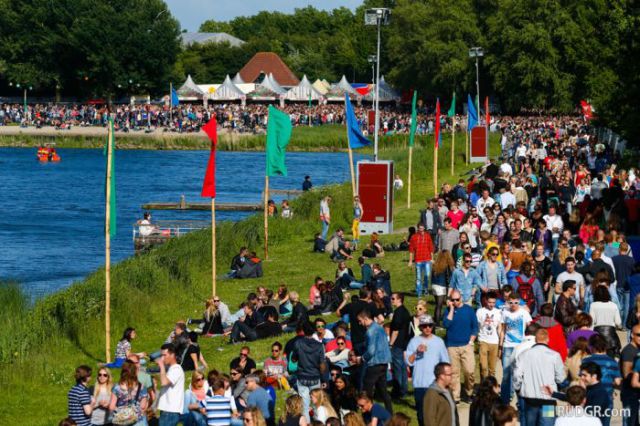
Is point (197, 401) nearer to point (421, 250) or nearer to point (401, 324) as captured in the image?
point (401, 324)

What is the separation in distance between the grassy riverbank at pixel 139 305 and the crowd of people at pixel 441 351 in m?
0.98

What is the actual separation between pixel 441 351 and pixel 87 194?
5795 centimetres

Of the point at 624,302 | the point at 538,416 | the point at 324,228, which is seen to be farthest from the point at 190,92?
the point at 538,416

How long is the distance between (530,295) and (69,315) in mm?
10587

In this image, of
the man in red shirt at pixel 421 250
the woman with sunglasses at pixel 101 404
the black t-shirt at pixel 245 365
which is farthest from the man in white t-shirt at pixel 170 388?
the man in red shirt at pixel 421 250

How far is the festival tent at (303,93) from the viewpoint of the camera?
385 ft

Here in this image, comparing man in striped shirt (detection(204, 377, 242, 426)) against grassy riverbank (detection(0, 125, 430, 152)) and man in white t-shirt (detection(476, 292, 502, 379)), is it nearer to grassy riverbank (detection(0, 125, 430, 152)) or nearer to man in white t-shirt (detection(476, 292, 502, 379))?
man in white t-shirt (detection(476, 292, 502, 379))

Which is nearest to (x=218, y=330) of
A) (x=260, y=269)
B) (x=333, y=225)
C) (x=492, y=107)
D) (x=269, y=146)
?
(x=260, y=269)

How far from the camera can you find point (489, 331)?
17.2 meters

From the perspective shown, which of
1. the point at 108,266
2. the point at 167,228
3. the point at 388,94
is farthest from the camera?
the point at 388,94

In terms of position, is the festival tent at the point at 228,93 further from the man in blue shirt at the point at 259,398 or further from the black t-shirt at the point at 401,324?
the man in blue shirt at the point at 259,398

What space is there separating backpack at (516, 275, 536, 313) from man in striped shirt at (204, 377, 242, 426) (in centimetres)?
545

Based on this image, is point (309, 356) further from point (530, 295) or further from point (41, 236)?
point (41, 236)

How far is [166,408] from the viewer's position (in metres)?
15.6
